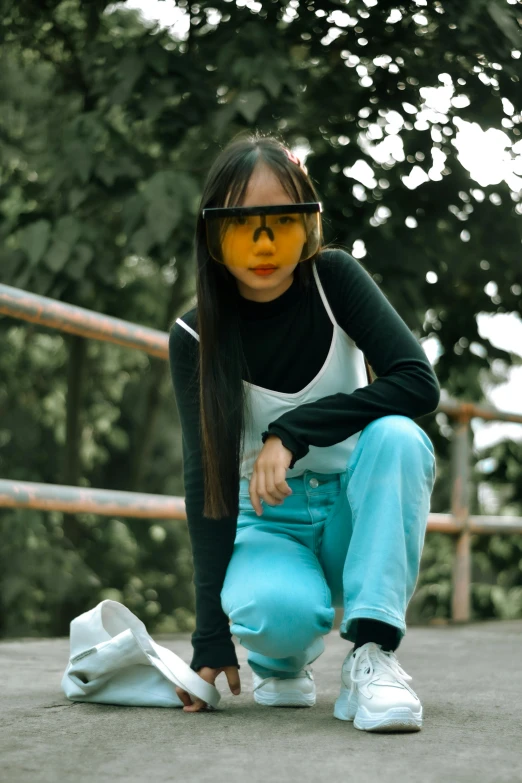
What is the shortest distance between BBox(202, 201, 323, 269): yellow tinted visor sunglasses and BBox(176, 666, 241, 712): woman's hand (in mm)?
614

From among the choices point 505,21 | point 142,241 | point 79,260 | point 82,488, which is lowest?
point 82,488

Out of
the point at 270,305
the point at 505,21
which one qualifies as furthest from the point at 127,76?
the point at 270,305

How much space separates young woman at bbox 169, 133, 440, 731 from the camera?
1.58 m

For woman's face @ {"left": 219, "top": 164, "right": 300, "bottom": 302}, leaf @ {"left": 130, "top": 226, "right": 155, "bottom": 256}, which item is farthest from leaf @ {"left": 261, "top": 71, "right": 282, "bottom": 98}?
woman's face @ {"left": 219, "top": 164, "right": 300, "bottom": 302}

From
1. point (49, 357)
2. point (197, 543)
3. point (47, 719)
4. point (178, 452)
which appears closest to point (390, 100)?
point (197, 543)

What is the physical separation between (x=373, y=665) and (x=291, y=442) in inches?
13.0

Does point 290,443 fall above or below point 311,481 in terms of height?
above

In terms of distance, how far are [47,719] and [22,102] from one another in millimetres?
5241

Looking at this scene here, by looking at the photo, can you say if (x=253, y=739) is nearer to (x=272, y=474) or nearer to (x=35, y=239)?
(x=272, y=474)

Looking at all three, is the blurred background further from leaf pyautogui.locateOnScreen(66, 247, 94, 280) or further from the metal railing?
the metal railing

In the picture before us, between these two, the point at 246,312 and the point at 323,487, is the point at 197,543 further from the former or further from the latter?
the point at 246,312

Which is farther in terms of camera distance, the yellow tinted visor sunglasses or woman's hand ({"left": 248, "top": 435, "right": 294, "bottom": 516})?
the yellow tinted visor sunglasses

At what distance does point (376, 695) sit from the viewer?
1.47 m

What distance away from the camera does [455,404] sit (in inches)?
144
